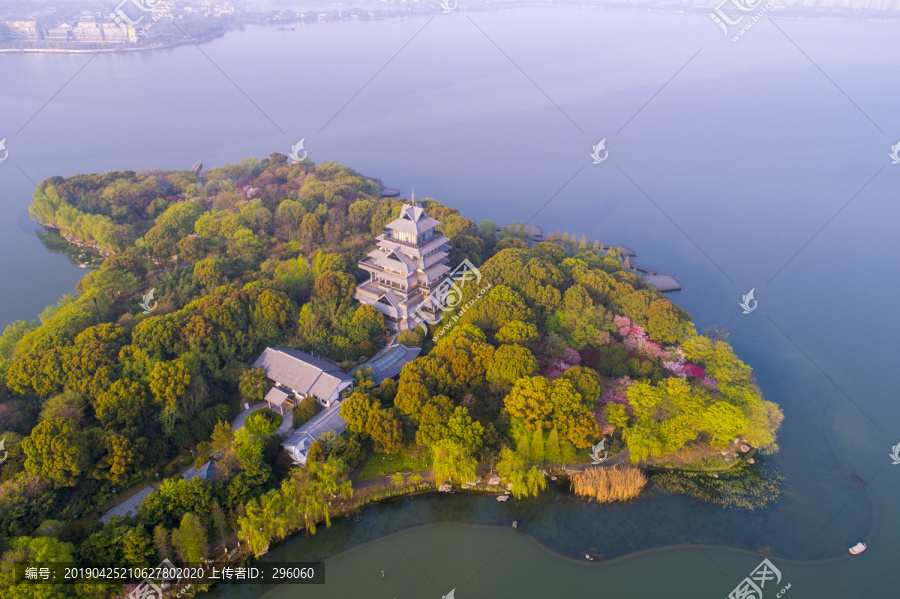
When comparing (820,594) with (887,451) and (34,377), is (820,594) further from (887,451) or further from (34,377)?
(34,377)

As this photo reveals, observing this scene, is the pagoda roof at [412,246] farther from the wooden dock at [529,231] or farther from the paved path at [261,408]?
the wooden dock at [529,231]

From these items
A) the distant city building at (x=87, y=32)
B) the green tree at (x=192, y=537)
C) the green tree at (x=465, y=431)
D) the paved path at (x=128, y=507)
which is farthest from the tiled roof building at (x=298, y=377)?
the distant city building at (x=87, y=32)

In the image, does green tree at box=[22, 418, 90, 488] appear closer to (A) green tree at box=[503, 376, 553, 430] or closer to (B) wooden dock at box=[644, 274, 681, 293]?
(A) green tree at box=[503, 376, 553, 430]

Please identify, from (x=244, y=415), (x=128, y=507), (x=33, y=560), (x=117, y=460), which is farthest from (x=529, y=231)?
(x=33, y=560)

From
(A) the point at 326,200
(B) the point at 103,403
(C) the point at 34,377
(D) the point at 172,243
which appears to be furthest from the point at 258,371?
(A) the point at 326,200

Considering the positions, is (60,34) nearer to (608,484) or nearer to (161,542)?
(161,542)

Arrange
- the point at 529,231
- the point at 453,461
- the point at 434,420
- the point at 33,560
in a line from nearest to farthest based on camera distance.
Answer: the point at 33,560, the point at 453,461, the point at 434,420, the point at 529,231
